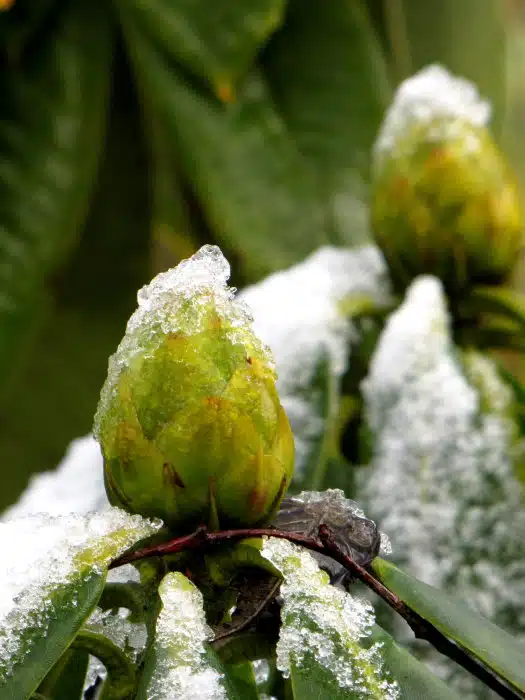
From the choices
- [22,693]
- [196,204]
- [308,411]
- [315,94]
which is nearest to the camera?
[22,693]

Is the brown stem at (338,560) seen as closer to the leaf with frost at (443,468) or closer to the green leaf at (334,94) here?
the leaf with frost at (443,468)

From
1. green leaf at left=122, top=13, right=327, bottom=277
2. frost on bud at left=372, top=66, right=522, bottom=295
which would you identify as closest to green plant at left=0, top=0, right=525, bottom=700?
frost on bud at left=372, top=66, right=522, bottom=295

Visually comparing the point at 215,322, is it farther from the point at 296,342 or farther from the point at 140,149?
the point at 140,149

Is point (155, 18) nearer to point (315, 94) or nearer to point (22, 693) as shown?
point (315, 94)

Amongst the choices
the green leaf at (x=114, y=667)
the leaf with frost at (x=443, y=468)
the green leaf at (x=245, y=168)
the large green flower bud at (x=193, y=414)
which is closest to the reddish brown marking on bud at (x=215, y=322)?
the large green flower bud at (x=193, y=414)

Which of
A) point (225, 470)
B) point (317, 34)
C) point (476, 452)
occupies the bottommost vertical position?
point (476, 452)

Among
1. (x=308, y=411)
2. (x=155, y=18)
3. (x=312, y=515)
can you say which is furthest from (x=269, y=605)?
(x=155, y=18)

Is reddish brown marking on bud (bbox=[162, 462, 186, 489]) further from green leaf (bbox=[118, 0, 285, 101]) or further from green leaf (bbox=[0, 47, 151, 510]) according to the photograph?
green leaf (bbox=[0, 47, 151, 510])

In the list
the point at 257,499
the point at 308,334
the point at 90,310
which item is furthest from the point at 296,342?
the point at 90,310
